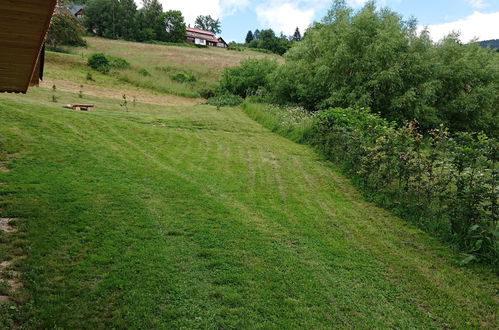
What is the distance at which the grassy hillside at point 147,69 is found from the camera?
30172 mm

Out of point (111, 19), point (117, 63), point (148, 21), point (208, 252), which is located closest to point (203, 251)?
point (208, 252)

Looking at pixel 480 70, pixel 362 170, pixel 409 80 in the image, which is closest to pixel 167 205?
pixel 362 170

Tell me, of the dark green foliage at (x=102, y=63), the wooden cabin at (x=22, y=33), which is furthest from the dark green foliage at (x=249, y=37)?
the wooden cabin at (x=22, y=33)

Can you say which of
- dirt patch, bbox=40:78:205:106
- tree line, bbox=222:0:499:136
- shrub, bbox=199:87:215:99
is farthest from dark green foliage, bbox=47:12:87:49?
tree line, bbox=222:0:499:136

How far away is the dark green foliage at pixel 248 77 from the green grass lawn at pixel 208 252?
21760mm

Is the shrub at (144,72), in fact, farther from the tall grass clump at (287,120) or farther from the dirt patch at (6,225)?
the dirt patch at (6,225)

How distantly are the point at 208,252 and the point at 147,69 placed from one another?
36.9 meters

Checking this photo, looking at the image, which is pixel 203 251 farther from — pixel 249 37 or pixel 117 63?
pixel 249 37

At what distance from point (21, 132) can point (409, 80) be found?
18.0 meters

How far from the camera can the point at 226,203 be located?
639 cm

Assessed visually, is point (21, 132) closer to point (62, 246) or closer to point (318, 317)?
point (62, 246)

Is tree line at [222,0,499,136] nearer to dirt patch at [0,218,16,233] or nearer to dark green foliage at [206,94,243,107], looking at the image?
Answer: dark green foliage at [206,94,243,107]

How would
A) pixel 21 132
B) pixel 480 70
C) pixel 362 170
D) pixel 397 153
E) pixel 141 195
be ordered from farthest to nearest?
1. pixel 480 70
2. pixel 21 132
3. pixel 362 170
4. pixel 397 153
5. pixel 141 195

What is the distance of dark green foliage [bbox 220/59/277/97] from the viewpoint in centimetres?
2889
